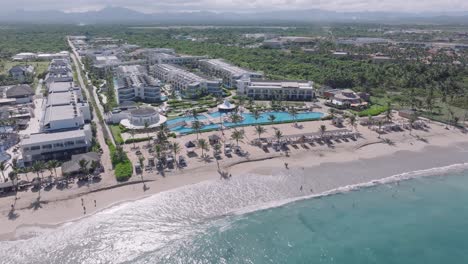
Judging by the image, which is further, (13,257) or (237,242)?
(237,242)

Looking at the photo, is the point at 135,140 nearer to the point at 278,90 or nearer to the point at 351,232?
the point at 351,232

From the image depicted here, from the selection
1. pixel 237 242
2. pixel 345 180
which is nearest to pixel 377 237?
pixel 345 180

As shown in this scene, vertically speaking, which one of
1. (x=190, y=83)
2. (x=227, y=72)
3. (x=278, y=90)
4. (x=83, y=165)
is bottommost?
(x=83, y=165)

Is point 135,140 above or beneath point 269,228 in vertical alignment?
above

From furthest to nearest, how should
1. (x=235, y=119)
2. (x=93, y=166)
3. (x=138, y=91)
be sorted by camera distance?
(x=138, y=91), (x=235, y=119), (x=93, y=166)

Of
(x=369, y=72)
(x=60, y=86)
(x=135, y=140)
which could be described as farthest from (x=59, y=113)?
(x=369, y=72)

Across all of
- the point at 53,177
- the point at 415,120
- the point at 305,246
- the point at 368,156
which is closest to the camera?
the point at 305,246

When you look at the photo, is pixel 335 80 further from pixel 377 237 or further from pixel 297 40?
pixel 297 40
